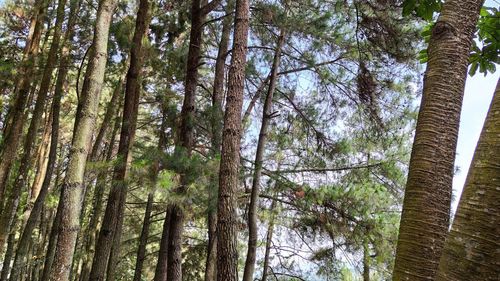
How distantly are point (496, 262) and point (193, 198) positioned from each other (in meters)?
4.61

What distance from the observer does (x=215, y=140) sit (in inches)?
275

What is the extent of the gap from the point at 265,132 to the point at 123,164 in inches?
119

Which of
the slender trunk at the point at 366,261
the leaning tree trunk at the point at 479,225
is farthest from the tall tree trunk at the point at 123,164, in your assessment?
the leaning tree trunk at the point at 479,225

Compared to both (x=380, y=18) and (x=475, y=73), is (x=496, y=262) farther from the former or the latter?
(x=380, y=18)

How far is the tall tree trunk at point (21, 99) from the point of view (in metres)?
6.39

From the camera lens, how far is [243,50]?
4469 millimetres

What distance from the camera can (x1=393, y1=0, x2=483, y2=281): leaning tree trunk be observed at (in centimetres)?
155

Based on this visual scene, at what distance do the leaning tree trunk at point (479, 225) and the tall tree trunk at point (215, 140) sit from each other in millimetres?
4562

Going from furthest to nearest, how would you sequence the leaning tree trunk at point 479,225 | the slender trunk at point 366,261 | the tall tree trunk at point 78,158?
the slender trunk at point 366,261 < the tall tree trunk at point 78,158 < the leaning tree trunk at point 479,225

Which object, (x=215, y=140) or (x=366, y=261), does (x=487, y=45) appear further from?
(x=366, y=261)

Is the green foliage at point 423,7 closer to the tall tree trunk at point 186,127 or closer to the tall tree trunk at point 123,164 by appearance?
the tall tree trunk at point 123,164

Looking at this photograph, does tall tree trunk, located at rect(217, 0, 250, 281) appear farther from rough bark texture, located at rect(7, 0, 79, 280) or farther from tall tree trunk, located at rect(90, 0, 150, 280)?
rough bark texture, located at rect(7, 0, 79, 280)

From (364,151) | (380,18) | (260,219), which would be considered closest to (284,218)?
(260,219)

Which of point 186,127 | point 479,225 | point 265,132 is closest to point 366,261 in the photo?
point 265,132
